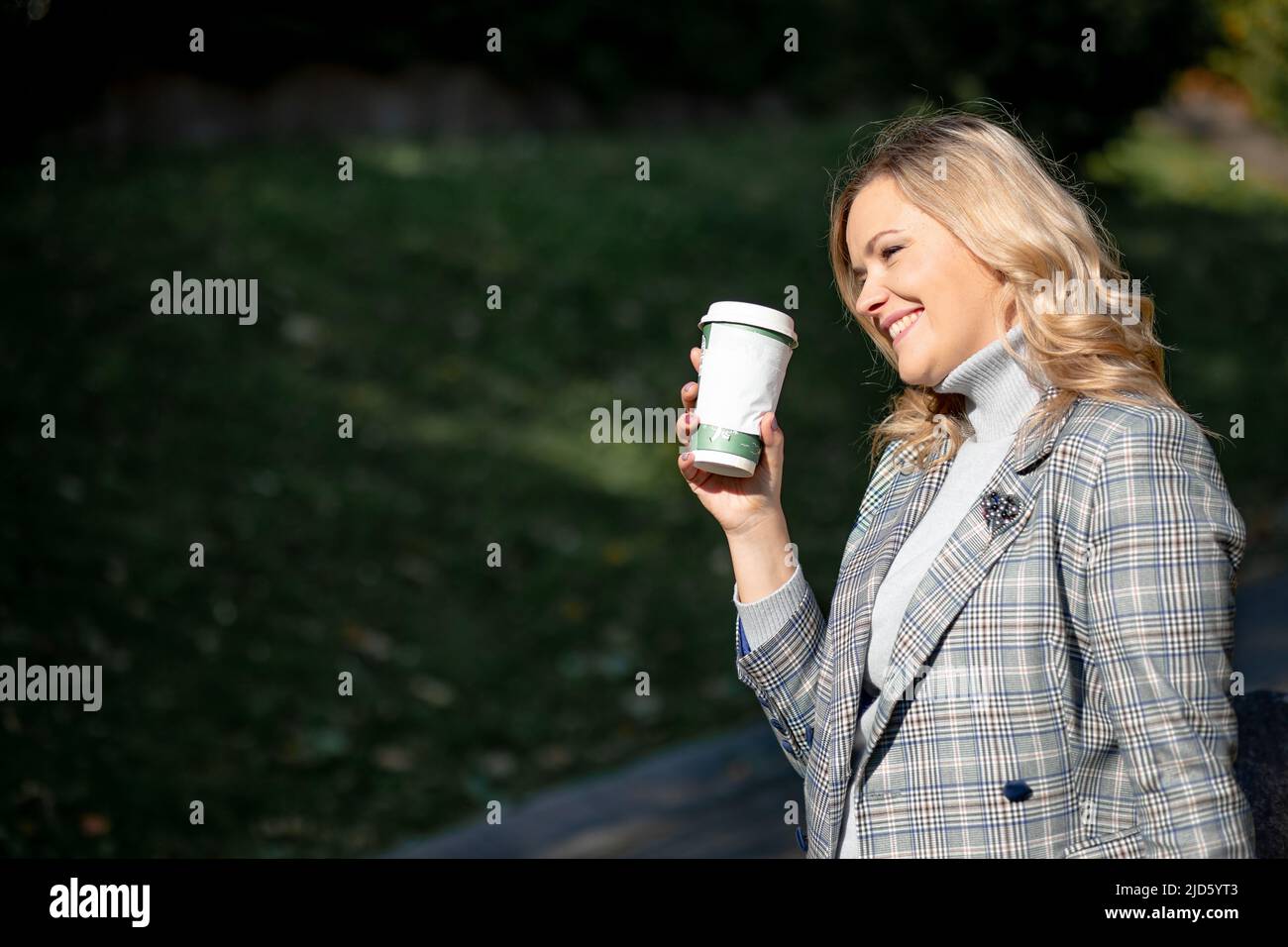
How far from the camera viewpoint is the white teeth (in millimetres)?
2197

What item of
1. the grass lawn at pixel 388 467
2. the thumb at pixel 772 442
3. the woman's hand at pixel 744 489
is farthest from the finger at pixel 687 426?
the grass lawn at pixel 388 467

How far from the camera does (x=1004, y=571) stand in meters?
1.97

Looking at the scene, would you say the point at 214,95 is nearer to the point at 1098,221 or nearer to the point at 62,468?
the point at 62,468

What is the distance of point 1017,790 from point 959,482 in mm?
556

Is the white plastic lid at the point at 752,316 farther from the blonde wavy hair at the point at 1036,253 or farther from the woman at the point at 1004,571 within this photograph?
the blonde wavy hair at the point at 1036,253

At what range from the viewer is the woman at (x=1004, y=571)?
1795 millimetres

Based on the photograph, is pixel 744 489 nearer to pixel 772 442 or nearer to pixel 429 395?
pixel 772 442

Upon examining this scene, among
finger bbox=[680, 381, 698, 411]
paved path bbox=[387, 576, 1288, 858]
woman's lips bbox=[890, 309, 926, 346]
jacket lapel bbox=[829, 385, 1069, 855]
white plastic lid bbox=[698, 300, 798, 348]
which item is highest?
white plastic lid bbox=[698, 300, 798, 348]

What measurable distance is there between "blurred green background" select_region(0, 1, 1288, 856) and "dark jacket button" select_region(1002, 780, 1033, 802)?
1265 millimetres

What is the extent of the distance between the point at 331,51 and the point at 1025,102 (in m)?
6.64

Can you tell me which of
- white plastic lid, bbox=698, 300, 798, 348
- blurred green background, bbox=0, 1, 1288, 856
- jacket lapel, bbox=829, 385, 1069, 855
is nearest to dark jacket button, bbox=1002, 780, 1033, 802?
jacket lapel, bbox=829, 385, 1069, 855

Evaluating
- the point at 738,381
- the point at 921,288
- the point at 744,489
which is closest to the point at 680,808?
the point at 744,489

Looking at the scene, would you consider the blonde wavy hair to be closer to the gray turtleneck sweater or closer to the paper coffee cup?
the gray turtleneck sweater
